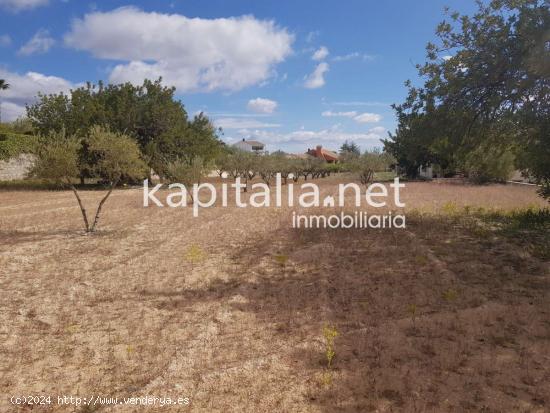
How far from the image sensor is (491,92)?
11609mm

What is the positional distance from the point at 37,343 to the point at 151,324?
1.68 m

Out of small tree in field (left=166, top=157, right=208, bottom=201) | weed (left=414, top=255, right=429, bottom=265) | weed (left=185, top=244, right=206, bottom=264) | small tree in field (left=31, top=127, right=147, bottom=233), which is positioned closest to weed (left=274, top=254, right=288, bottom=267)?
weed (left=185, top=244, right=206, bottom=264)

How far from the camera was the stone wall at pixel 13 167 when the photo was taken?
3347 cm

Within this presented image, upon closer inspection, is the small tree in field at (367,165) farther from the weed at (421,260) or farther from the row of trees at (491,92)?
the weed at (421,260)

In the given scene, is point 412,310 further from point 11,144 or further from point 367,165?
point 11,144

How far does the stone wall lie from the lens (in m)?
33.5

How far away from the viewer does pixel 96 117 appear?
31.6m

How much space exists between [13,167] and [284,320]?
35981 mm

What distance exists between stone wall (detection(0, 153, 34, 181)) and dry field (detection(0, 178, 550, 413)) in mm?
24817

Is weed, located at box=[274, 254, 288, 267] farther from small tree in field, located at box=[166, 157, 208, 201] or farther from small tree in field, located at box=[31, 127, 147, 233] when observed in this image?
small tree in field, located at box=[166, 157, 208, 201]

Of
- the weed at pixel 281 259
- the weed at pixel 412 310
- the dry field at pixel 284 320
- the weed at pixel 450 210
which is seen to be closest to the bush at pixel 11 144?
the dry field at pixel 284 320

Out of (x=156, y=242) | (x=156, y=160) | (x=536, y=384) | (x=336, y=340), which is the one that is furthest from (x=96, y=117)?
(x=536, y=384)

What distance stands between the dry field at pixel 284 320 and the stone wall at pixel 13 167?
24.8 meters

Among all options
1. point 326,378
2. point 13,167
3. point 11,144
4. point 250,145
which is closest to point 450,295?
point 326,378
